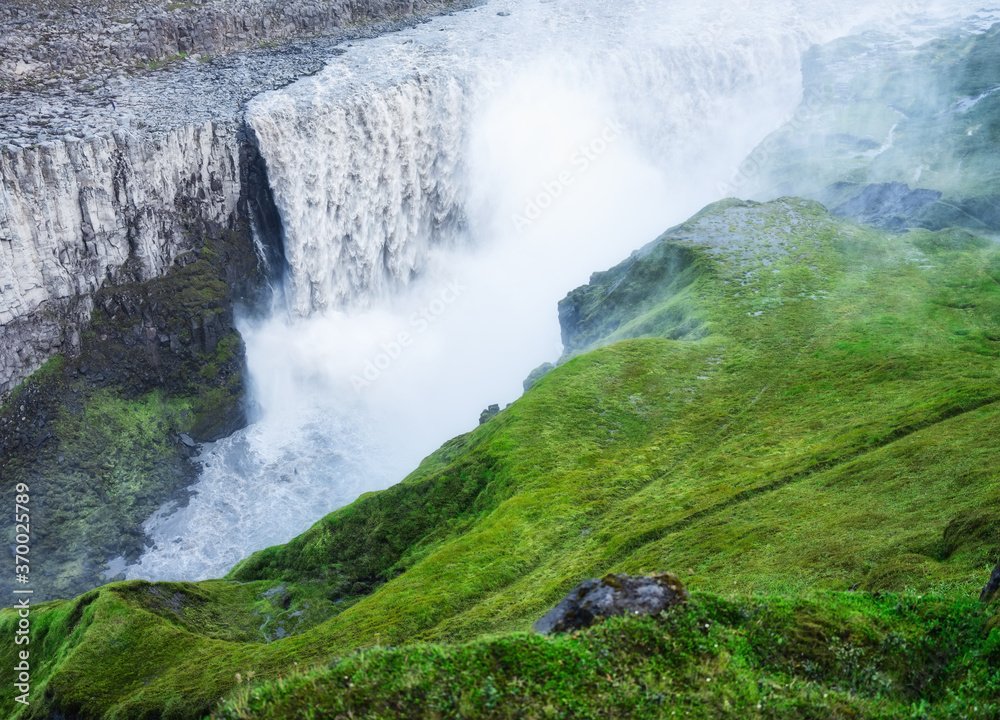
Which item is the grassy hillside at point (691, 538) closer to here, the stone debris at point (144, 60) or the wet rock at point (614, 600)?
the wet rock at point (614, 600)

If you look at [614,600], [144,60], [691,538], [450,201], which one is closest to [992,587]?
[614,600]

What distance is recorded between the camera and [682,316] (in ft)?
186

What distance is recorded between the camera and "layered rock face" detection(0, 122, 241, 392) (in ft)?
179

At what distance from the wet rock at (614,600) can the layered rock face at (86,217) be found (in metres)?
56.2

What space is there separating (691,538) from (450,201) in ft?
222

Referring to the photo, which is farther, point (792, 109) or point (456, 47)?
point (792, 109)

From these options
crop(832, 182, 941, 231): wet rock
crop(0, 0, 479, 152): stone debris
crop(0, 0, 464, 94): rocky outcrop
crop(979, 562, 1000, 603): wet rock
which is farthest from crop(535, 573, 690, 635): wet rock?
crop(0, 0, 464, 94): rocky outcrop

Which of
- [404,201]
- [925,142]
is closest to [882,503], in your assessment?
[404,201]

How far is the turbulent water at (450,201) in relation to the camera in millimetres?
68375

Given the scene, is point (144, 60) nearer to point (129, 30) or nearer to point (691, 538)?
point (129, 30)

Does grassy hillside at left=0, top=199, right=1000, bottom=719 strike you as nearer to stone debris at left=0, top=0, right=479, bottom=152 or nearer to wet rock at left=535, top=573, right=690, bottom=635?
wet rock at left=535, top=573, right=690, bottom=635

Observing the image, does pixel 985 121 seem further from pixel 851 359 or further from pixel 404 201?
pixel 404 201

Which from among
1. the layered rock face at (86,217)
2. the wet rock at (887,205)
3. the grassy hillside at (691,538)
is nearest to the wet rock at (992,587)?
the grassy hillside at (691,538)

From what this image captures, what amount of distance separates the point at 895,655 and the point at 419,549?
27.0 metres
